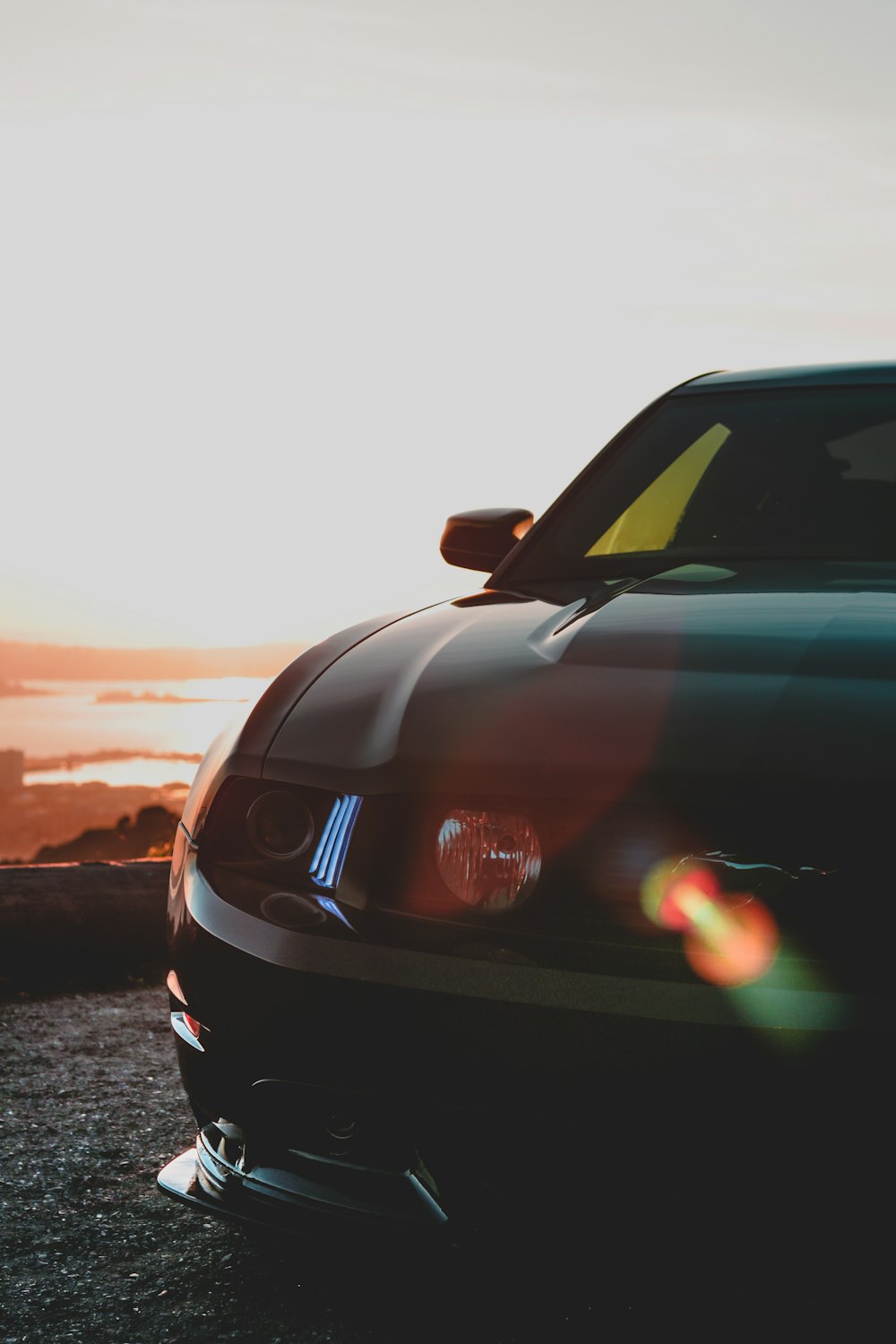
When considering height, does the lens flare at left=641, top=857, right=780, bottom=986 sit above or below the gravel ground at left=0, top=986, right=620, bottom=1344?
above

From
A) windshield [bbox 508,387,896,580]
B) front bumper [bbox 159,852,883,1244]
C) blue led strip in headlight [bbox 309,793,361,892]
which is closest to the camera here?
front bumper [bbox 159,852,883,1244]

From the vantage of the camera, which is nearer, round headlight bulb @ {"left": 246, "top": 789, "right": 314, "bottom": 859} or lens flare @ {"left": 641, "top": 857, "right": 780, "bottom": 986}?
lens flare @ {"left": 641, "top": 857, "right": 780, "bottom": 986}

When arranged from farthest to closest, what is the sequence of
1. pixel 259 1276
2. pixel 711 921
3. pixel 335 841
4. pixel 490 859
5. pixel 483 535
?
pixel 483 535 < pixel 259 1276 < pixel 335 841 < pixel 490 859 < pixel 711 921

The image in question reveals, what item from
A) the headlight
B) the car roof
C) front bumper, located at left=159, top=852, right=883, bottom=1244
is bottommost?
front bumper, located at left=159, top=852, right=883, bottom=1244

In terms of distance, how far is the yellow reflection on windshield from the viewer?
2936 millimetres

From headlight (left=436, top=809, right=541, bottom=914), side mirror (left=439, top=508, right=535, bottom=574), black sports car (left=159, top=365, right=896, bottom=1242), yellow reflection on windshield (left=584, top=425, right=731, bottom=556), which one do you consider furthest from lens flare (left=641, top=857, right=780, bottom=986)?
side mirror (left=439, top=508, right=535, bottom=574)

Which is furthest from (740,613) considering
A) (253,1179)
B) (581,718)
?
(253,1179)

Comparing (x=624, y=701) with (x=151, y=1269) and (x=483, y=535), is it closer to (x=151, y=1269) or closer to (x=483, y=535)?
(x=151, y=1269)

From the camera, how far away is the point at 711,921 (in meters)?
1.58

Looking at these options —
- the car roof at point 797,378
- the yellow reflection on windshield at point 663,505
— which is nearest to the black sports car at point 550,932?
the yellow reflection on windshield at point 663,505

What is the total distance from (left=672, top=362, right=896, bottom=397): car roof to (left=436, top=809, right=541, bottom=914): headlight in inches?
75.9

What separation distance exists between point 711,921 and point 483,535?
1.77 m

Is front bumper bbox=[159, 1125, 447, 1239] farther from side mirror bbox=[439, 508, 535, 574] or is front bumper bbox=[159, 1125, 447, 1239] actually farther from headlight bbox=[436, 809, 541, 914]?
side mirror bbox=[439, 508, 535, 574]

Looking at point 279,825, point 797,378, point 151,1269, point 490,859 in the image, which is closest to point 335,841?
point 279,825
